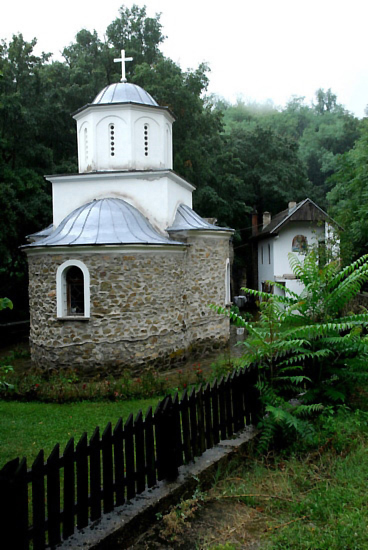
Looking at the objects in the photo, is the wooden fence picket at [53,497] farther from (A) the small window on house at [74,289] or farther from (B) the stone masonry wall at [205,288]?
(B) the stone masonry wall at [205,288]

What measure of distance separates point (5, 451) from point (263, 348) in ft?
12.3

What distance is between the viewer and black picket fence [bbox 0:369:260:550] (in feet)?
9.39

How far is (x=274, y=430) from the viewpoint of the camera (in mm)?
5191

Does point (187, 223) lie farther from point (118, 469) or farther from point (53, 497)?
point (53, 497)

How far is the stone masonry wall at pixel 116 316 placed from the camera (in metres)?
A: 9.90

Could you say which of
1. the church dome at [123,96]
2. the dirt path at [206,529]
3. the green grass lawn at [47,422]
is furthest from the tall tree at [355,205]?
the dirt path at [206,529]

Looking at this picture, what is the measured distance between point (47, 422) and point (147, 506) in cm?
408

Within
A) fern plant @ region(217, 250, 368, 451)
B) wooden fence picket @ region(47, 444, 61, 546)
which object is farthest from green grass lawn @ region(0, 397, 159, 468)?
fern plant @ region(217, 250, 368, 451)

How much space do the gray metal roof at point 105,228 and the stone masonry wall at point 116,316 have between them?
0.33 meters

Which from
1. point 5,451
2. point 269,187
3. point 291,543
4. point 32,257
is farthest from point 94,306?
point 269,187

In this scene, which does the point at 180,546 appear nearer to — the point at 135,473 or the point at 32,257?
the point at 135,473

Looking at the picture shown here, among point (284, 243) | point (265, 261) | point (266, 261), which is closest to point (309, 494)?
point (284, 243)

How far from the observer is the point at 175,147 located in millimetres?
21750

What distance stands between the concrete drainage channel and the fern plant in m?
0.77
